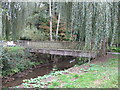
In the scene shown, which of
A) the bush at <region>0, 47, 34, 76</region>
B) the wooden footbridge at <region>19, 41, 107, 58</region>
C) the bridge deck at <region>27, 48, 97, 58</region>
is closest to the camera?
the bush at <region>0, 47, 34, 76</region>

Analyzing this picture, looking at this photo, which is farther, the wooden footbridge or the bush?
the wooden footbridge

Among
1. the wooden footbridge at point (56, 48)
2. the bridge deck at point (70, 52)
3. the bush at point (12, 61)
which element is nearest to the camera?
the bush at point (12, 61)

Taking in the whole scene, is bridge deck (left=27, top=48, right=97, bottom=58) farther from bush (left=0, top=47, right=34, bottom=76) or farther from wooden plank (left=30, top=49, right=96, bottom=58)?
bush (left=0, top=47, right=34, bottom=76)

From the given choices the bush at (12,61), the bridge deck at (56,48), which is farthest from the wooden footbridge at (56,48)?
the bush at (12,61)

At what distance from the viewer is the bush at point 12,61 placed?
20.2 feet

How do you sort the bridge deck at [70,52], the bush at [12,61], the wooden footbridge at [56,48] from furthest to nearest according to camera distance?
the wooden footbridge at [56,48], the bridge deck at [70,52], the bush at [12,61]

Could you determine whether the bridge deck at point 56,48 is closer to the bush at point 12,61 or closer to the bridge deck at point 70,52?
the bridge deck at point 70,52

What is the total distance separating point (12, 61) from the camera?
258 inches

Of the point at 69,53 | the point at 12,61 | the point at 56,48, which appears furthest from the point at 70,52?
the point at 12,61

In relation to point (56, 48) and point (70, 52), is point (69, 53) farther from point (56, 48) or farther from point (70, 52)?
point (56, 48)

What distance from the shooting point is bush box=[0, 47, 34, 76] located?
6.15 meters

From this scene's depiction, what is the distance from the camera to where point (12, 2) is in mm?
4828

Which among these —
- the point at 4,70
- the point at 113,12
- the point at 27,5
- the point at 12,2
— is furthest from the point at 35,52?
the point at 113,12

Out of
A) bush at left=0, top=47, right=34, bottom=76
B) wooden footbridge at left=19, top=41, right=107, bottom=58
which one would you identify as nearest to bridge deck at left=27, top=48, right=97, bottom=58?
wooden footbridge at left=19, top=41, right=107, bottom=58
